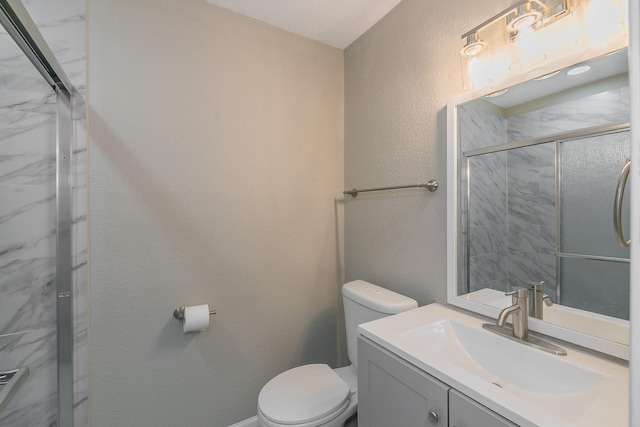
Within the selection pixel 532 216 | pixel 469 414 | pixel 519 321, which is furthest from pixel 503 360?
pixel 532 216

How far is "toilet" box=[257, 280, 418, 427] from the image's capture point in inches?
47.4

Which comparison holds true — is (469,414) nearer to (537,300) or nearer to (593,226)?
(537,300)

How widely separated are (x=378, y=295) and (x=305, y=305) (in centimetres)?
58

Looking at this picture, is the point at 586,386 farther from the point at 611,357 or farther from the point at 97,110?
the point at 97,110

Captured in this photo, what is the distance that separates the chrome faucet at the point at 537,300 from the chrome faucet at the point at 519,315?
4 cm

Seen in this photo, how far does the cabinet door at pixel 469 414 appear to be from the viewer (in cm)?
69

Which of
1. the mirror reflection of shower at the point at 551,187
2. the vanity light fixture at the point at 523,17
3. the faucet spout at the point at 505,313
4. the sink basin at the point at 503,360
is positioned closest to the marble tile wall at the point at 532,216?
the mirror reflection of shower at the point at 551,187

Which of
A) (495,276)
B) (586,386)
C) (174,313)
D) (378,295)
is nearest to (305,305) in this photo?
(378,295)

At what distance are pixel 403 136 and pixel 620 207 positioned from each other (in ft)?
3.00

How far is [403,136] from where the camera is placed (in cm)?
153

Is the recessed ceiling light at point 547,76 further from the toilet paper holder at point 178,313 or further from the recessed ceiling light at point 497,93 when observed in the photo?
the toilet paper holder at point 178,313

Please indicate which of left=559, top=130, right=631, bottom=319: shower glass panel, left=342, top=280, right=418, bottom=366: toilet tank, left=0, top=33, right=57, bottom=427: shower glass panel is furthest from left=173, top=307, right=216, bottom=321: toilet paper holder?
left=559, top=130, right=631, bottom=319: shower glass panel

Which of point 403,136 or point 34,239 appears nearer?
point 34,239

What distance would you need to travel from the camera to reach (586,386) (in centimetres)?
80
